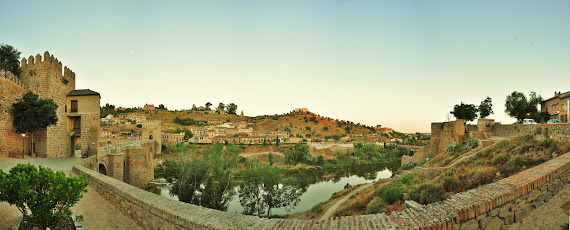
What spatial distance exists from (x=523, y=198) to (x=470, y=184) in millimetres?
5466

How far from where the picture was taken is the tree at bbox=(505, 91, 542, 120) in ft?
78.6

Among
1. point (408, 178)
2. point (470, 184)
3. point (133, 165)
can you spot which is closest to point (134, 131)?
point (133, 165)

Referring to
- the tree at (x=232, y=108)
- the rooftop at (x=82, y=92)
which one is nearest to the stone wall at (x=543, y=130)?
the rooftop at (x=82, y=92)

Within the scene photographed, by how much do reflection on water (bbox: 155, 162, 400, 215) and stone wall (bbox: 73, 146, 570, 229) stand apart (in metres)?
16.1

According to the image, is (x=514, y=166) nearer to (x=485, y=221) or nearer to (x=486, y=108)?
(x=485, y=221)

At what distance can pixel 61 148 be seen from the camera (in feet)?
53.6

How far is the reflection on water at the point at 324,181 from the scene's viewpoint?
69.4 feet

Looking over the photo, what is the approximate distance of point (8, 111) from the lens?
13.8 metres

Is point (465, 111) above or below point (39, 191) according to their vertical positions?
above

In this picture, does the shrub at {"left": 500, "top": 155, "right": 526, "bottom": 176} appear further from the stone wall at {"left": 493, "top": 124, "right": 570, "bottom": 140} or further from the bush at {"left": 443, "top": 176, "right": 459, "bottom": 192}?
the stone wall at {"left": 493, "top": 124, "right": 570, "bottom": 140}

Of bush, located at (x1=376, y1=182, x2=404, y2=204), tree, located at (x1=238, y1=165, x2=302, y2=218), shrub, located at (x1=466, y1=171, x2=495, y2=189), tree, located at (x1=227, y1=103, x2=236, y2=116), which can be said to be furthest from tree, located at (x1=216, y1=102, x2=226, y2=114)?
shrub, located at (x1=466, y1=171, x2=495, y2=189)

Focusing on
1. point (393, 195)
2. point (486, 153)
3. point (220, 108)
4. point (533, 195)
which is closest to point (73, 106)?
point (393, 195)

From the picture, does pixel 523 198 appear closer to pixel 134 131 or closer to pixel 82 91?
pixel 82 91

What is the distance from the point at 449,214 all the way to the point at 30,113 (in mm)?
18774
